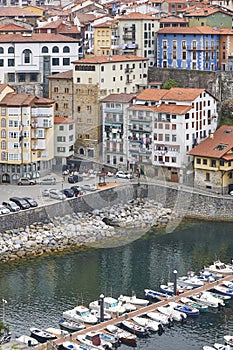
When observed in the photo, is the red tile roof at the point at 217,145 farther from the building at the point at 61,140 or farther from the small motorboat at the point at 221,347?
the small motorboat at the point at 221,347

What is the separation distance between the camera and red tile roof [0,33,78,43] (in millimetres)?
53094

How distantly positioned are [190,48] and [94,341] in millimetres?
26369

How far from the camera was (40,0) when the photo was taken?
283ft

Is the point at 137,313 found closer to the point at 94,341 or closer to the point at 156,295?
the point at 156,295

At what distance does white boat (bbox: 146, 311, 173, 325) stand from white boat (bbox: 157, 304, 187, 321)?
18cm

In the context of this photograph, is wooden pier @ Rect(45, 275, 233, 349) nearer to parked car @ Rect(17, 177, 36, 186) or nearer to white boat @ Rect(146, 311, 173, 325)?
white boat @ Rect(146, 311, 173, 325)

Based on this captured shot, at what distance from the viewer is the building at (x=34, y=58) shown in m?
53.0

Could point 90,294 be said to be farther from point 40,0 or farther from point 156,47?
point 40,0

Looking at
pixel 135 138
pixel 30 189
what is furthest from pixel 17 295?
pixel 135 138

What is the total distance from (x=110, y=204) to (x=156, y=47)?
12.8 metres

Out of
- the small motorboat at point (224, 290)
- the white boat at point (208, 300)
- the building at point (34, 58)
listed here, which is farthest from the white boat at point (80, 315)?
the building at point (34, 58)

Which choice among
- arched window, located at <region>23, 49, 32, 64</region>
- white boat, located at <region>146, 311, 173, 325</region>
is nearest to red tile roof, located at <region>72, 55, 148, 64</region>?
arched window, located at <region>23, 49, 32, 64</region>

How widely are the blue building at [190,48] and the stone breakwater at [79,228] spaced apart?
1038 centimetres

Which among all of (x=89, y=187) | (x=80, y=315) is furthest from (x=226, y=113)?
(x=80, y=315)
